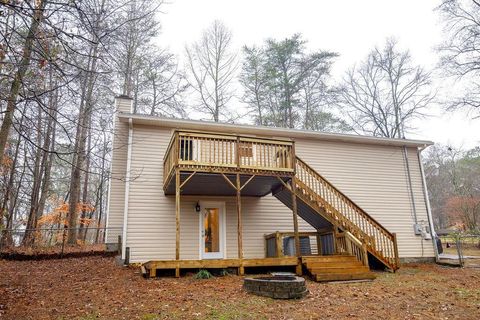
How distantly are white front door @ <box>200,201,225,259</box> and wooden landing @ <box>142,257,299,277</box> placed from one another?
2501 mm

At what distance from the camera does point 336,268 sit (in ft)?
26.2

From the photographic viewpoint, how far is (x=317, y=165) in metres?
12.2

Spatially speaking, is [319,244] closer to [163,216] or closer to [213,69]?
[163,216]

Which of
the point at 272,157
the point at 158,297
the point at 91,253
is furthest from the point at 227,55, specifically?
the point at 158,297

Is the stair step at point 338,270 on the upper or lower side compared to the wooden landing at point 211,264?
lower

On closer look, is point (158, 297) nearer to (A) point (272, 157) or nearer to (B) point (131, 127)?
(A) point (272, 157)

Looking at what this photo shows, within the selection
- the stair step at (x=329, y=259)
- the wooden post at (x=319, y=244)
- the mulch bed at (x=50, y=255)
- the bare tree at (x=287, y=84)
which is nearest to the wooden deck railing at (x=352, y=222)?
the stair step at (x=329, y=259)

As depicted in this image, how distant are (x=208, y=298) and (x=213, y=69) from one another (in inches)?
693

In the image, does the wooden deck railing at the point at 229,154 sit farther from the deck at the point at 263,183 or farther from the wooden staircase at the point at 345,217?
the wooden staircase at the point at 345,217

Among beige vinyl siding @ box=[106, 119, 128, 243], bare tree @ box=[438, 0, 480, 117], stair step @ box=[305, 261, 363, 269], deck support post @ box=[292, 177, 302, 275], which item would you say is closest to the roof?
beige vinyl siding @ box=[106, 119, 128, 243]

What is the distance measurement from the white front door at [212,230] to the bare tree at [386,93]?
49.9ft

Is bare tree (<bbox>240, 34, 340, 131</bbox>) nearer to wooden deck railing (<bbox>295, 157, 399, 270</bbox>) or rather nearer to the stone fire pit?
wooden deck railing (<bbox>295, 157, 399, 270</bbox>)

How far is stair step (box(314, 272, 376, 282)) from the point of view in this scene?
25.0ft

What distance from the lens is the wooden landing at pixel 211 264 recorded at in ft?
24.8
